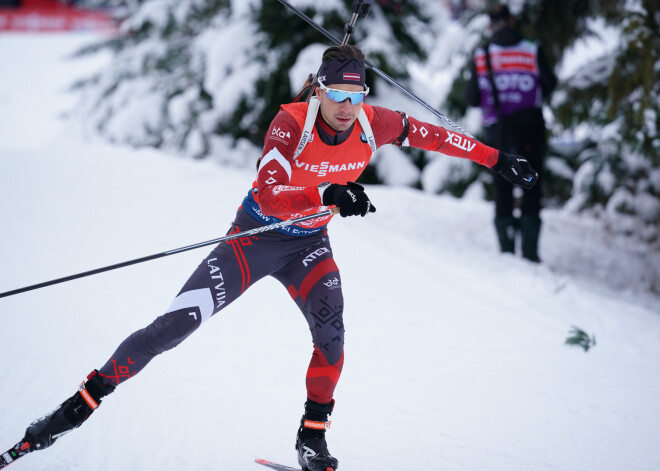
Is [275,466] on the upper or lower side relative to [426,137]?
lower

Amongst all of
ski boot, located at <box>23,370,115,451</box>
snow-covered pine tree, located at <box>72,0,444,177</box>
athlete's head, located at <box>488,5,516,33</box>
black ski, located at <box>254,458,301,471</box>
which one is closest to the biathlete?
ski boot, located at <box>23,370,115,451</box>

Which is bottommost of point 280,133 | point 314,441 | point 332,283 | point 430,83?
point 314,441

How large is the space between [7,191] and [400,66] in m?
4.85

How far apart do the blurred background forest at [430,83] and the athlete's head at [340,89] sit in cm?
380

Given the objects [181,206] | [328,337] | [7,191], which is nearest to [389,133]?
[328,337]

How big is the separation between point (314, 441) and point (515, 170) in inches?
62.7

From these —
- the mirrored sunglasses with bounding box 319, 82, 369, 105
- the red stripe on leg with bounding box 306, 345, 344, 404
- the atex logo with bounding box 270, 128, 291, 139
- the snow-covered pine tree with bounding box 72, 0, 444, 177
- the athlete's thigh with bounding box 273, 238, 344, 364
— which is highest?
the snow-covered pine tree with bounding box 72, 0, 444, 177

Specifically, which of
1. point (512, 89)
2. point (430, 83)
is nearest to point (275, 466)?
point (512, 89)

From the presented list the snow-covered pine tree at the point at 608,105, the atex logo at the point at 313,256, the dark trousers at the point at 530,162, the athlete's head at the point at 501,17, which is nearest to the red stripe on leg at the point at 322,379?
the atex logo at the point at 313,256

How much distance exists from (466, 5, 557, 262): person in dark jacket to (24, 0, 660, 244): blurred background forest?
0.89 metres

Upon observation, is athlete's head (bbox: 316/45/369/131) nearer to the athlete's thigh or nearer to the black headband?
the black headband

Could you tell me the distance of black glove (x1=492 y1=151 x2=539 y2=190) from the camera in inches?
120

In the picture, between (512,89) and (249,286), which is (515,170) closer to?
(249,286)

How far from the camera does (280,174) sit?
2537 mm
